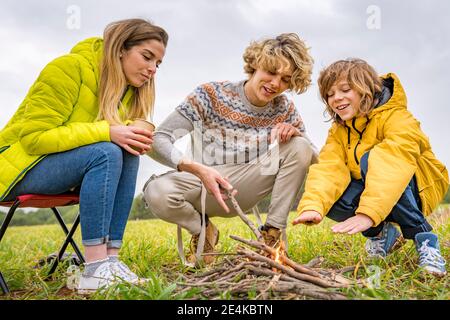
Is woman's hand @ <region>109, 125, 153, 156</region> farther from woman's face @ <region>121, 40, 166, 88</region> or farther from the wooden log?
the wooden log

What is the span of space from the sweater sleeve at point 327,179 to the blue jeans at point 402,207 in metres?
0.05

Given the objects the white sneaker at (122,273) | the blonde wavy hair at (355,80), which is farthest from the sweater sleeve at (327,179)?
the white sneaker at (122,273)

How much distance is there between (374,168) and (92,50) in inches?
65.0

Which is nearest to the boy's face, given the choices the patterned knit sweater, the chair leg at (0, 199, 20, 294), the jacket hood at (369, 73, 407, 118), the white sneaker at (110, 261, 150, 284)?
the jacket hood at (369, 73, 407, 118)

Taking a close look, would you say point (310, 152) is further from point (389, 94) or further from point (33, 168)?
point (33, 168)

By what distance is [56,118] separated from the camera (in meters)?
2.47

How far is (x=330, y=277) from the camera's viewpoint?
2279 millimetres

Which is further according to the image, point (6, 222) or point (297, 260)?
point (297, 260)

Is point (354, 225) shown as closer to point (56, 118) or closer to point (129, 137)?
point (129, 137)

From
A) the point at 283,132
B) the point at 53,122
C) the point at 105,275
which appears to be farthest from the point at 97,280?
the point at 283,132

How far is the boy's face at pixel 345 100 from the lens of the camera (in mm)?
2885

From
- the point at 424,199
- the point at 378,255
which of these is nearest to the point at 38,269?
the point at 378,255

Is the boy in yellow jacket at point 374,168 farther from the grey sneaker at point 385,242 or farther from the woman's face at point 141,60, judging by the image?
the woman's face at point 141,60

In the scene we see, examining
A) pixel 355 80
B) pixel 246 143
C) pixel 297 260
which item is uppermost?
pixel 355 80
